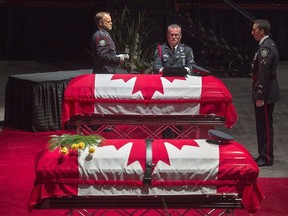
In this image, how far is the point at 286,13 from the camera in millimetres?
16625

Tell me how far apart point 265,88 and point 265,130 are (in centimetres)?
50

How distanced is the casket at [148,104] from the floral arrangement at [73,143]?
2.26 meters

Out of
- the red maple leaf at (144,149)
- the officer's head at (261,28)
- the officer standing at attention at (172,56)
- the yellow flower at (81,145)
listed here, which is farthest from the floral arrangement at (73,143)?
the officer standing at attention at (172,56)

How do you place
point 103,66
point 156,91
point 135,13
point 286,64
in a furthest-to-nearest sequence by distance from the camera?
point 286,64
point 135,13
point 103,66
point 156,91

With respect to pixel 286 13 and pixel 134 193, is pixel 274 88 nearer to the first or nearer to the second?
pixel 134 193

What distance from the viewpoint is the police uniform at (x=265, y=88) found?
7.35m

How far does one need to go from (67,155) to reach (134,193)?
46cm

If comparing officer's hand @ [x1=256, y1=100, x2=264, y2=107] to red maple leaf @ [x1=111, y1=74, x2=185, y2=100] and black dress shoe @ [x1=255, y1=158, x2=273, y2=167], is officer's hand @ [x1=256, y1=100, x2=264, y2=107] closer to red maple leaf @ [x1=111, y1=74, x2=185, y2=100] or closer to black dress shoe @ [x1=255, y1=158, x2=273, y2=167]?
black dress shoe @ [x1=255, y1=158, x2=273, y2=167]

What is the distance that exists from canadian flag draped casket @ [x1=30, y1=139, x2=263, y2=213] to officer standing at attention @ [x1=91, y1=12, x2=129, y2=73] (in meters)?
4.01

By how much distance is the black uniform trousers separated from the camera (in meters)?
7.56

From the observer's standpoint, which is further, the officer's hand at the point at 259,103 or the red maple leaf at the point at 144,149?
the officer's hand at the point at 259,103

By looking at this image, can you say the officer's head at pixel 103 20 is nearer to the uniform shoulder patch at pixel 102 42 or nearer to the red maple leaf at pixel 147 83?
the uniform shoulder patch at pixel 102 42

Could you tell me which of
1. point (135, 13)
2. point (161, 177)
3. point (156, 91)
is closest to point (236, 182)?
point (161, 177)

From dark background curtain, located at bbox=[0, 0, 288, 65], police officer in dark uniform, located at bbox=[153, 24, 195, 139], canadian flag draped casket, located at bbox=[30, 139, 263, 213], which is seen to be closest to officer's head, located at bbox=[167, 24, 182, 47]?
police officer in dark uniform, located at bbox=[153, 24, 195, 139]
